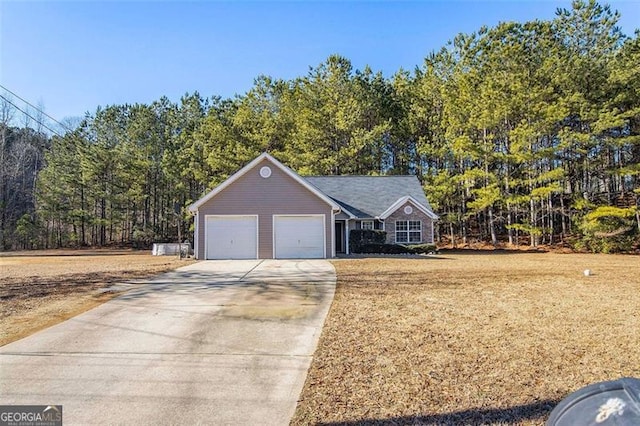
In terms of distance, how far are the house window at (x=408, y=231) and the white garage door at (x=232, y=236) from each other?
Answer: 8766mm

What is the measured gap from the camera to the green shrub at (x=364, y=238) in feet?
73.1

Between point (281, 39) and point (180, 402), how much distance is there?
1130 centimetres

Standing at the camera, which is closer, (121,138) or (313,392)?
(313,392)

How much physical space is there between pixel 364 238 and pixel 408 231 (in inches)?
115

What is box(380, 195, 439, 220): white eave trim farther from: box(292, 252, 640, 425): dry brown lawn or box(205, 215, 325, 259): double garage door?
box(292, 252, 640, 425): dry brown lawn

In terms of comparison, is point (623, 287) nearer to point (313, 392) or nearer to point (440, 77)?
point (313, 392)

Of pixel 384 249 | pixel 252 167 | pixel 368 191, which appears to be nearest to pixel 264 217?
pixel 252 167

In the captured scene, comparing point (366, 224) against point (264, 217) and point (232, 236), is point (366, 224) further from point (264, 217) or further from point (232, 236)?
point (232, 236)

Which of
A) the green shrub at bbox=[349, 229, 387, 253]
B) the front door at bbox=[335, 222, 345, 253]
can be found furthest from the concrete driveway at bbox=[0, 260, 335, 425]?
the front door at bbox=[335, 222, 345, 253]

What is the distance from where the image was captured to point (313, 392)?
12.9 ft

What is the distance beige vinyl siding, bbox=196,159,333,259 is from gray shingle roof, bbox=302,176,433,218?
4422 mm

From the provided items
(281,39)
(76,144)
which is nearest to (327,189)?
(281,39)

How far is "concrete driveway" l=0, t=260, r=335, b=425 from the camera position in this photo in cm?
364

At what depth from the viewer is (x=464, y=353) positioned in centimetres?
495
